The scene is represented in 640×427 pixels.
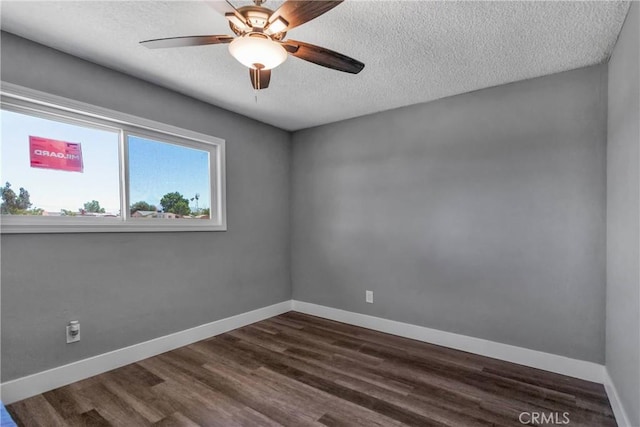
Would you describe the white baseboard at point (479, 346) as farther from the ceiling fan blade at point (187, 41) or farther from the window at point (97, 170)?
the ceiling fan blade at point (187, 41)

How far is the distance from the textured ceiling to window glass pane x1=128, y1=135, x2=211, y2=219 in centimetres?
58

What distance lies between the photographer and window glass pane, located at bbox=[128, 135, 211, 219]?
267 cm

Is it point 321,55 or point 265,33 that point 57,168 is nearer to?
point 265,33

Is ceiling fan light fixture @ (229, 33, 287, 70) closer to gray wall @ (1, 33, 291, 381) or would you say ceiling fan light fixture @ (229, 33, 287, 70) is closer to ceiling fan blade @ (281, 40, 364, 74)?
ceiling fan blade @ (281, 40, 364, 74)

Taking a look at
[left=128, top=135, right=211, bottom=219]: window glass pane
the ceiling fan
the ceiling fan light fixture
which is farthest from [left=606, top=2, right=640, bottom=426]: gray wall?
[left=128, top=135, right=211, bottom=219]: window glass pane

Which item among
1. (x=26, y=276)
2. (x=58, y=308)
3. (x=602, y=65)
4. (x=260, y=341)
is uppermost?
(x=602, y=65)

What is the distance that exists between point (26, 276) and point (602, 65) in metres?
4.30

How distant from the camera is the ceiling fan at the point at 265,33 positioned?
134cm

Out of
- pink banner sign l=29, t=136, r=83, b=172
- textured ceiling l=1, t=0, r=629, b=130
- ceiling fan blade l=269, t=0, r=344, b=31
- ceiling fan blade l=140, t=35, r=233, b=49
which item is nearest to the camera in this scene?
ceiling fan blade l=269, t=0, r=344, b=31

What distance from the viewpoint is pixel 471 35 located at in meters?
1.94

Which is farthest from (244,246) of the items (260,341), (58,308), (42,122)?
(42,122)

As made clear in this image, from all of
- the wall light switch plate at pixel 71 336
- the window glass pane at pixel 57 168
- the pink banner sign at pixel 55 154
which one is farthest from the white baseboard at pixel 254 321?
the pink banner sign at pixel 55 154

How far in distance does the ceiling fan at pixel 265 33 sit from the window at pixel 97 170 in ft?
3.88

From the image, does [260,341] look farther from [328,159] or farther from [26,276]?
[328,159]
